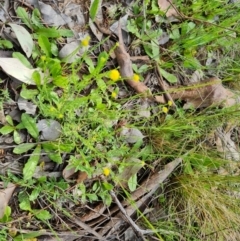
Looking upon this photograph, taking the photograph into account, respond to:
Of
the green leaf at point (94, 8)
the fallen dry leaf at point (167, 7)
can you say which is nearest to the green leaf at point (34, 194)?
the green leaf at point (94, 8)

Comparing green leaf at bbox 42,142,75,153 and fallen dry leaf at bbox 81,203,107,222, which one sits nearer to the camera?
green leaf at bbox 42,142,75,153

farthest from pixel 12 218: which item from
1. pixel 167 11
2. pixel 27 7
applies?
pixel 167 11

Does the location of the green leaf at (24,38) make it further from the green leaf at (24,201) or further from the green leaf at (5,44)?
the green leaf at (24,201)

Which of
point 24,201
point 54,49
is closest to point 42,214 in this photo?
point 24,201

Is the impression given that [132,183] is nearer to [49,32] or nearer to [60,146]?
[60,146]

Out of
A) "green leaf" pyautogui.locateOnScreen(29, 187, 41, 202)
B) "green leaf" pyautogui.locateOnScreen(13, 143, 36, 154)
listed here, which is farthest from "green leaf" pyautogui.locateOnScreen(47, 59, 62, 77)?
"green leaf" pyautogui.locateOnScreen(29, 187, 41, 202)

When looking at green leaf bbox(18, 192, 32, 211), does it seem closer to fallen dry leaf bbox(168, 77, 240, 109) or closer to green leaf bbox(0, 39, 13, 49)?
green leaf bbox(0, 39, 13, 49)
